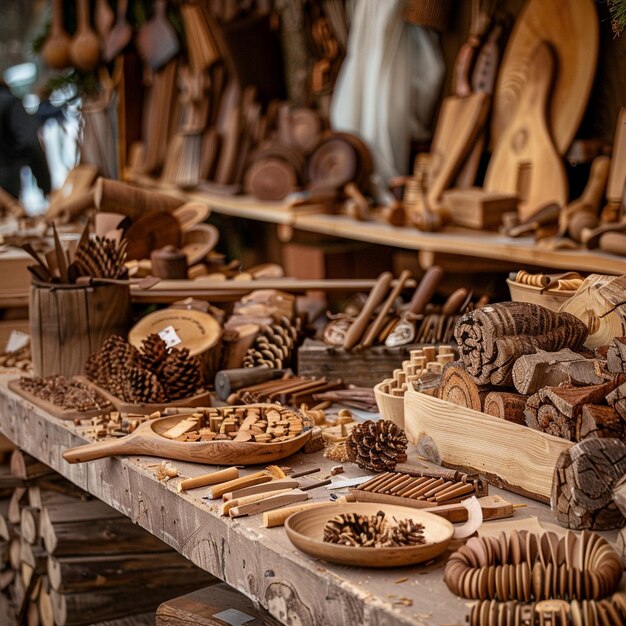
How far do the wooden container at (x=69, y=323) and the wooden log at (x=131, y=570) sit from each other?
0.58 meters

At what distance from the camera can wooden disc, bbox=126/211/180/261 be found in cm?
336

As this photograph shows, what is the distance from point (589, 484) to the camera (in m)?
1.58

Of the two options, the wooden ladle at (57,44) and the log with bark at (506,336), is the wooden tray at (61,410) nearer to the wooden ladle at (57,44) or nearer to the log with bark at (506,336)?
the log with bark at (506,336)

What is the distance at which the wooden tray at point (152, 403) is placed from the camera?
7.97ft

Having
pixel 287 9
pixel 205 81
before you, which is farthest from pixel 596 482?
pixel 205 81

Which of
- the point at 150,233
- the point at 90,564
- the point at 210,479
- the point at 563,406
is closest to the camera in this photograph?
the point at 563,406

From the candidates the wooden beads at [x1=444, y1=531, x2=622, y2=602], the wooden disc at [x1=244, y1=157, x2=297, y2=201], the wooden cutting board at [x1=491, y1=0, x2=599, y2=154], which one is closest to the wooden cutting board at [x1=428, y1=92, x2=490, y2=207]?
the wooden cutting board at [x1=491, y1=0, x2=599, y2=154]

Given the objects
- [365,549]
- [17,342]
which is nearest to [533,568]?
[365,549]

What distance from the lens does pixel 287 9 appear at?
19.2 ft

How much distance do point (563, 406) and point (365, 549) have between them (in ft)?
1.47

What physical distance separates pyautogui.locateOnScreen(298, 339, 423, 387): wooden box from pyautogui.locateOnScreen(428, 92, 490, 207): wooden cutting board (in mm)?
1865

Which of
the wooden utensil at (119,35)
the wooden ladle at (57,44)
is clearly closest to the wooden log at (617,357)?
the wooden utensil at (119,35)

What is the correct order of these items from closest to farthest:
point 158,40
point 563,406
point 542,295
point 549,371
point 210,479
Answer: point 563,406 < point 549,371 < point 210,479 < point 542,295 < point 158,40

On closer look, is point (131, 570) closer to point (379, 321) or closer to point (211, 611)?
point (211, 611)
